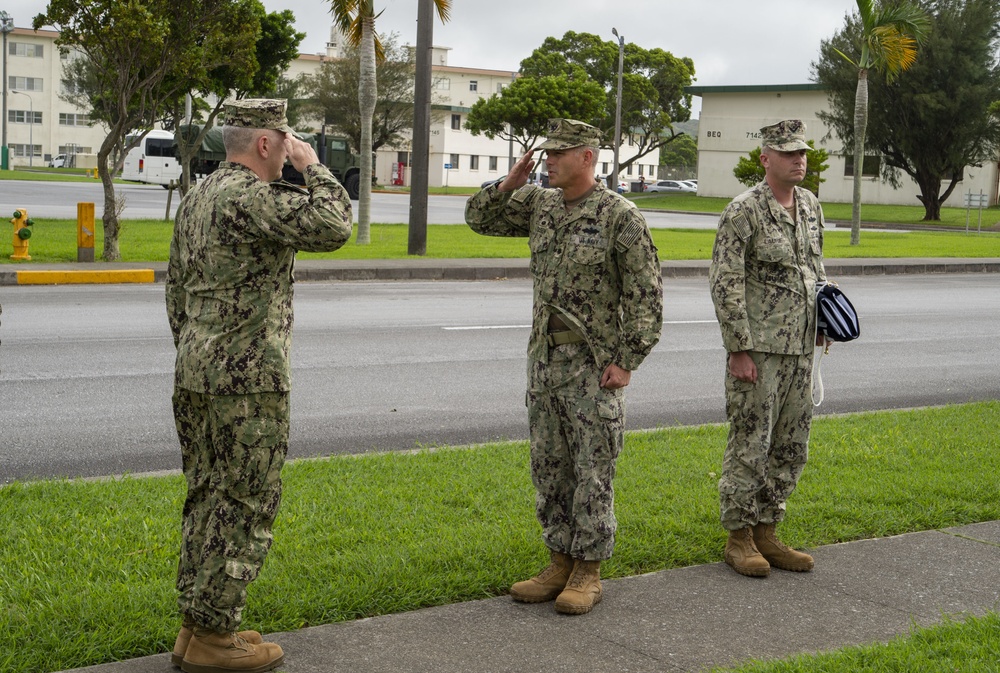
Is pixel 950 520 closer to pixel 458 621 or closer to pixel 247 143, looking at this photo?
pixel 458 621

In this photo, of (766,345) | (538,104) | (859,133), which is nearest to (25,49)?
(538,104)

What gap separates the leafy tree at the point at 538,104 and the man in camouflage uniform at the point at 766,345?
58627 millimetres

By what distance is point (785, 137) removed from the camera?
5414 mm

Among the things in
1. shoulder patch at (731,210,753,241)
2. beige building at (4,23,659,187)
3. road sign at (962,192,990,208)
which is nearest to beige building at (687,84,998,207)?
beige building at (4,23,659,187)

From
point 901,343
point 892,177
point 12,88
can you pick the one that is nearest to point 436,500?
point 901,343

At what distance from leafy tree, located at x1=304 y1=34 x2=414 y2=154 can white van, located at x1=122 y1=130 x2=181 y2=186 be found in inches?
693

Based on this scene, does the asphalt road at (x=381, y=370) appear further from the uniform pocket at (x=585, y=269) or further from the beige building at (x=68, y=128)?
the beige building at (x=68, y=128)

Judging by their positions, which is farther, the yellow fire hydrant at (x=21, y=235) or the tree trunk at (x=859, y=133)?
the tree trunk at (x=859, y=133)

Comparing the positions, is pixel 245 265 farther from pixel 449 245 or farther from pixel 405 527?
pixel 449 245

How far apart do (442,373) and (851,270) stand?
14.5 m

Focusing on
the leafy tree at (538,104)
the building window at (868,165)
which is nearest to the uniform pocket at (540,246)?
the building window at (868,165)

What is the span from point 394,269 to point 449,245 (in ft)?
18.5

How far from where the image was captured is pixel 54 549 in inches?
200

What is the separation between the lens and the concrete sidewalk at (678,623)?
4211mm
